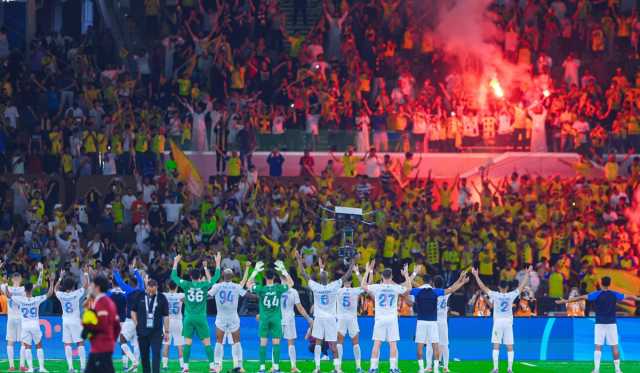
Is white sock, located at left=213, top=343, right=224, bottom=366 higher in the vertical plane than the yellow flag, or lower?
lower

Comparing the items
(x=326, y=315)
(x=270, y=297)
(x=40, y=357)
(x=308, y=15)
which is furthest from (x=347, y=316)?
(x=308, y=15)

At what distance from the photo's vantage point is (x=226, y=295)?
83.1ft

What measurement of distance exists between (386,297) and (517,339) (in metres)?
4.83

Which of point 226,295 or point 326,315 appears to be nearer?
point 226,295

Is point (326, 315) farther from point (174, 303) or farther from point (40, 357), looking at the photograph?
point (40, 357)

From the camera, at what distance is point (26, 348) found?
25.5 m

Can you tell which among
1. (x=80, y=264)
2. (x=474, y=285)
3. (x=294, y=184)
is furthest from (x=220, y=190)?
(x=474, y=285)

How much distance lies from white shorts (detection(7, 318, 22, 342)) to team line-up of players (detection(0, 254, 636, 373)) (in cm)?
Answer: 2

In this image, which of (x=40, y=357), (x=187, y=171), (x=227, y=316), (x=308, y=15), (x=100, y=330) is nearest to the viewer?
(x=100, y=330)

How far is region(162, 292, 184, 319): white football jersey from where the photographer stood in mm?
25609

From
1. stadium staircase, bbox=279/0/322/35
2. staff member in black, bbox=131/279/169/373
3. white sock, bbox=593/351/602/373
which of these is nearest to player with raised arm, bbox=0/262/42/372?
staff member in black, bbox=131/279/169/373

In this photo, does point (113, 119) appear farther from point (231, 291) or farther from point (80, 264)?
point (231, 291)

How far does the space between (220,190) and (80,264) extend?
16.3 ft

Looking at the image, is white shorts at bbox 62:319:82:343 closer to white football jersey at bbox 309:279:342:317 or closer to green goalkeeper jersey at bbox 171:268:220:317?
green goalkeeper jersey at bbox 171:268:220:317
